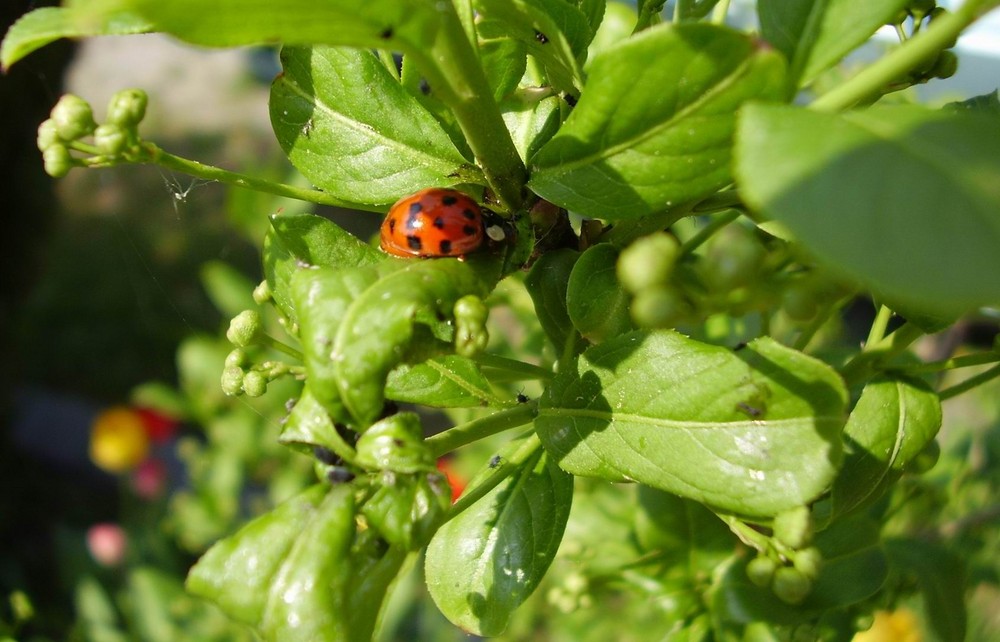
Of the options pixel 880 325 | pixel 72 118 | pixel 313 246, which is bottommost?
pixel 880 325

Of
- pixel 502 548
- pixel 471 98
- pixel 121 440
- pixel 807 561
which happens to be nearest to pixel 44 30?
pixel 471 98

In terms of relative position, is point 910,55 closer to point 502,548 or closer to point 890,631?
point 502,548

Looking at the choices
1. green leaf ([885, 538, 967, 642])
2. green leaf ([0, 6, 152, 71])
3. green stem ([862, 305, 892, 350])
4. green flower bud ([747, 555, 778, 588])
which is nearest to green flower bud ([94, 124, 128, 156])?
green leaf ([0, 6, 152, 71])

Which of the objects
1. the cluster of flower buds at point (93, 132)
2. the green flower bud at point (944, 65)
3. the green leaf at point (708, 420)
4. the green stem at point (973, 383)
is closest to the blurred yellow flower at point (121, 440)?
the cluster of flower buds at point (93, 132)

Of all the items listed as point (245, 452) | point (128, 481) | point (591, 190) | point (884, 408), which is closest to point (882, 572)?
point (884, 408)

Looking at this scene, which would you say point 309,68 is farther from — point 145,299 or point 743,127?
point 145,299

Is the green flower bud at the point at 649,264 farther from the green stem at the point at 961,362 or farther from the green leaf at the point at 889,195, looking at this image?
the green stem at the point at 961,362
